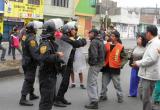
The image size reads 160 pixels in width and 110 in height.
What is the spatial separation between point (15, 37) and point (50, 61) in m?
13.3

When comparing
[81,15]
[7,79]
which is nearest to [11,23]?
[81,15]

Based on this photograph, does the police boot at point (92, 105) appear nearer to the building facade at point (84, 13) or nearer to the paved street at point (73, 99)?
the paved street at point (73, 99)

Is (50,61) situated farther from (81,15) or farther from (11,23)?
(81,15)

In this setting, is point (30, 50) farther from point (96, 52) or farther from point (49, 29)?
point (49, 29)

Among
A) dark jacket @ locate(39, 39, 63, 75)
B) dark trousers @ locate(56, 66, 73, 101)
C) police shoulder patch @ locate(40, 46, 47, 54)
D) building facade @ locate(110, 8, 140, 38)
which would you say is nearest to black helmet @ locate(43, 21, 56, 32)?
dark jacket @ locate(39, 39, 63, 75)

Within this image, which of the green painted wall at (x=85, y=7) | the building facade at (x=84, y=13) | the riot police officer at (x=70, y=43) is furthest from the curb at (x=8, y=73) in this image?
the green painted wall at (x=85, y=7)

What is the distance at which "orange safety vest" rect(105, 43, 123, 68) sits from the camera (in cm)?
962

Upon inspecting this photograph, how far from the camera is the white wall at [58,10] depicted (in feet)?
144

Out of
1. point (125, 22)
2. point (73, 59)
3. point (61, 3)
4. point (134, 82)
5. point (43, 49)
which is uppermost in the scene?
point (61, 3)

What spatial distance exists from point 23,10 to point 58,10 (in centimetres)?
821

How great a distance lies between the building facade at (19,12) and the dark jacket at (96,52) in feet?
90.5

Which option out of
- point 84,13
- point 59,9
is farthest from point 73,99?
point 84,13

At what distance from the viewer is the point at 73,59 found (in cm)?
922

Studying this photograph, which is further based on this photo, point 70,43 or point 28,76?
point 28,76
